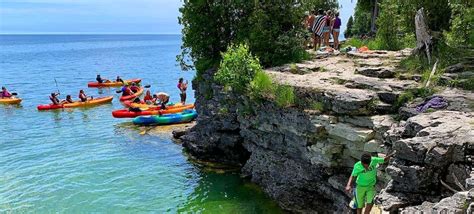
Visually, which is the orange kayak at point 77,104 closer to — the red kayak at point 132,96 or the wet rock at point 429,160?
the red kayak at point 132,96

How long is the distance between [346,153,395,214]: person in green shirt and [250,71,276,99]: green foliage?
6.55 metres

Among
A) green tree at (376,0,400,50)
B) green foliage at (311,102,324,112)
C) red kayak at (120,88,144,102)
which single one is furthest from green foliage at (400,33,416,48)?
red kayak at (120,88,144,102)

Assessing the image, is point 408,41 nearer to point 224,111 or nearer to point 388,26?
point 388,26

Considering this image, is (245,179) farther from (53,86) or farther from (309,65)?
(53,86)

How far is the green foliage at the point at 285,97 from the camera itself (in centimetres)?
1588

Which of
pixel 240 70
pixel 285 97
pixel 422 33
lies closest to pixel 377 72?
pixel 422 33

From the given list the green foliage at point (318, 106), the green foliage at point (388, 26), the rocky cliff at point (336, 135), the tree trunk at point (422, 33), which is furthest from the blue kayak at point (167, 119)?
the tree trunk at point (422, 33)

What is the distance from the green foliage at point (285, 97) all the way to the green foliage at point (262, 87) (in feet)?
1.59

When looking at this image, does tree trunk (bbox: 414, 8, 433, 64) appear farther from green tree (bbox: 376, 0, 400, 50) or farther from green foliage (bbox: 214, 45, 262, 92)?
green foliage (bbox: 214, 45, 262, 92)

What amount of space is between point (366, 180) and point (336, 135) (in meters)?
3.73

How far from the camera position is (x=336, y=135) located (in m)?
14.1

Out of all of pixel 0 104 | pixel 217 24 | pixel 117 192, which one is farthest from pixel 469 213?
pixel 0 104

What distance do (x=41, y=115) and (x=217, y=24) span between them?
67.4 ft

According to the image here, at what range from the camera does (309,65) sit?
1922cm
